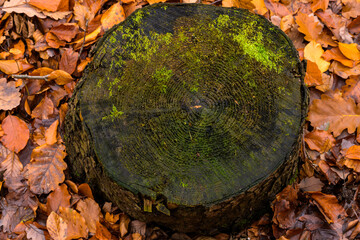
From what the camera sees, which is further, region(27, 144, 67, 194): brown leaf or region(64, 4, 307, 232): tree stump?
region(27, 144, 67, 194): brown leaf

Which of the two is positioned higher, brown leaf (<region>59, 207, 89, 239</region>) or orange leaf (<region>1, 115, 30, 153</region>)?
orange leaf (<region>1, 115, 30, 153</region>)

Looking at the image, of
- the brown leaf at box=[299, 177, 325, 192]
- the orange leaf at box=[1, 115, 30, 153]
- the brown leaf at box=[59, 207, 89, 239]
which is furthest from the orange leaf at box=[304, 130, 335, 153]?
the orange leaf at box=[1, 115, 30, 153]

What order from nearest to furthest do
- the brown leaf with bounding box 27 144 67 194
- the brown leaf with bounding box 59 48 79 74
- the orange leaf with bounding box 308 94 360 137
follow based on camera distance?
the brown leaf with bounding box 27 144 67 194 → the orange leaf with bounding box 308 94 360 137 → the brown leaf with bounding box 59 48 79 74

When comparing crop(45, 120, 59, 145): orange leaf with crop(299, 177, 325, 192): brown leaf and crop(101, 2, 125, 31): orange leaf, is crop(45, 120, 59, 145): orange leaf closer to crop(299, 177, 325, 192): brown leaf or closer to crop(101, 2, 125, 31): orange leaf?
crop(101, 2, 125, 31): orange leaf

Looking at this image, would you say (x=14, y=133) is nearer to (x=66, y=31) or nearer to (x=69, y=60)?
(x=69, y=60)

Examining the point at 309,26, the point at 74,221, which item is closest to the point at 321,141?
the point at 309,26

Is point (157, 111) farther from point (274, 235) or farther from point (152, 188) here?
point (274, 235)

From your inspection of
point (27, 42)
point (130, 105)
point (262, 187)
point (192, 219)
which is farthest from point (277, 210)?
point (27, 42)
